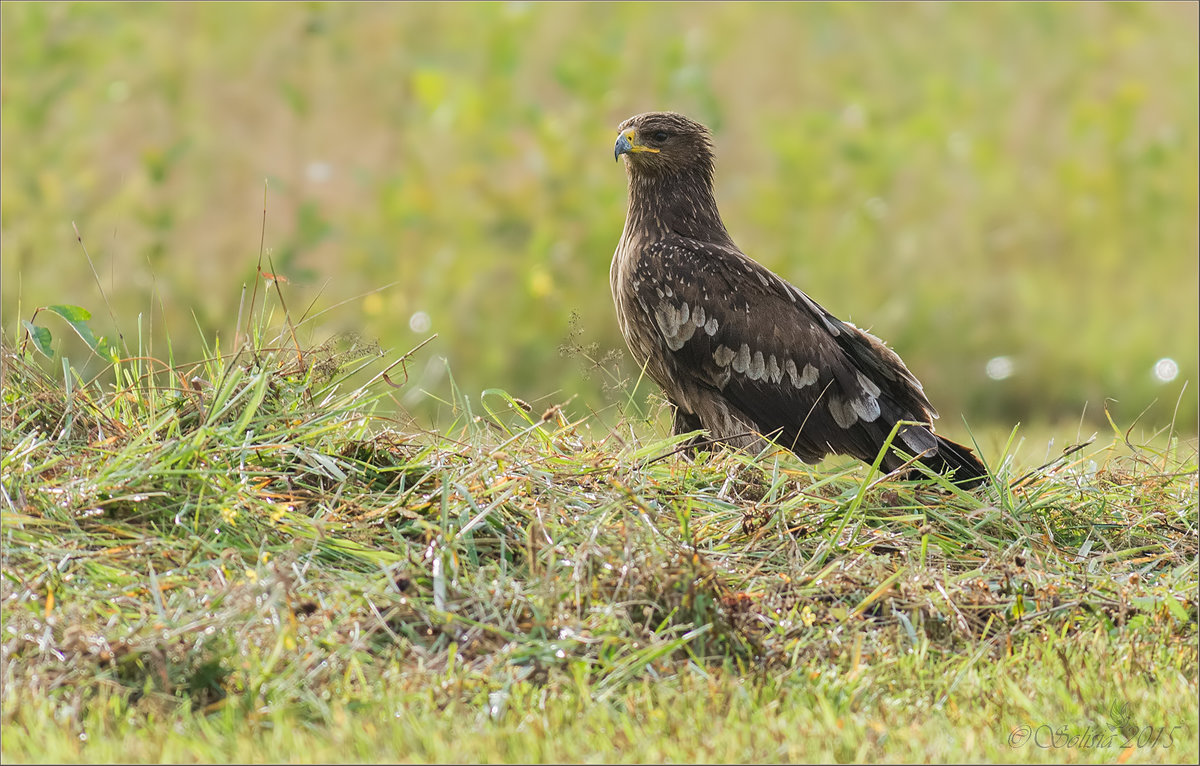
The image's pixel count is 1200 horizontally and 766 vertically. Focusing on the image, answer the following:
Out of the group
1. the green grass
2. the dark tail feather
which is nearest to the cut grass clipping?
the green grass

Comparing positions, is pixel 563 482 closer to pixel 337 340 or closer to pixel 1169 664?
pixel 337 340

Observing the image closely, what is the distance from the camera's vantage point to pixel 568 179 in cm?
934

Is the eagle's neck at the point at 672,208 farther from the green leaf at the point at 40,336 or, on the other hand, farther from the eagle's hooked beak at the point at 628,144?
the green leaf at the point at 40,336

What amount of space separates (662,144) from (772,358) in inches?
39.0

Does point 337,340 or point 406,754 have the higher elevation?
point 337,340

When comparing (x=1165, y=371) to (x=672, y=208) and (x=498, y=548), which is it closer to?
(x=672, y=208)

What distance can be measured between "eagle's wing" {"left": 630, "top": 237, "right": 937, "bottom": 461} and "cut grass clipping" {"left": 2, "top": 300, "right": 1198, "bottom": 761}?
684 millimetres

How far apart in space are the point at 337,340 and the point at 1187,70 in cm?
907

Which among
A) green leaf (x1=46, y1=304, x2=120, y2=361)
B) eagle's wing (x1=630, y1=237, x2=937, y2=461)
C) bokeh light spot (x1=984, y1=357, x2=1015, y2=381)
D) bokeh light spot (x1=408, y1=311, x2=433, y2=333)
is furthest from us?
bokeh light spot (x1=984, y1=357, x2=1015, y2=381)

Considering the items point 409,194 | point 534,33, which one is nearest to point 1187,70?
point 534,33

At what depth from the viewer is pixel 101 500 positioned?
3.78 metres

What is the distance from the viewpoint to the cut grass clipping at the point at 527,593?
306 cm

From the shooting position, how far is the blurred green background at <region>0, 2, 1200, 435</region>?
355 inches

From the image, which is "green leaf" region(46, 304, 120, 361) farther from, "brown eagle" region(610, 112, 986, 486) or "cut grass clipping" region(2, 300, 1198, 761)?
"brown eagle" region(610, 112, 986, 486)
